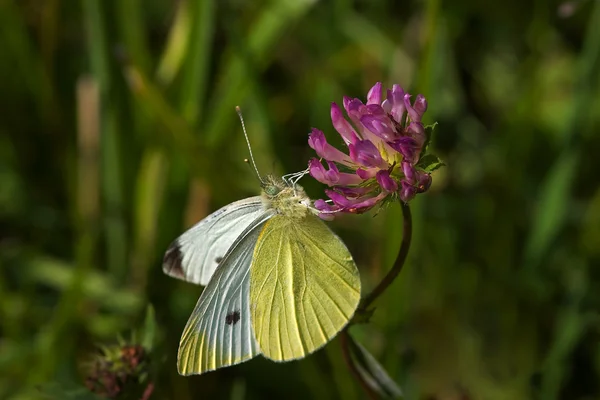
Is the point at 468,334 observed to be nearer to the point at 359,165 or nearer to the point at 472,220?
the point at 472,220

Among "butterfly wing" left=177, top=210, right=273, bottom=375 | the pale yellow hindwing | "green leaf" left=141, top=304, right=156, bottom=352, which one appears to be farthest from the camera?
"green leaf" left=141, top=304, right=156, bottom=352

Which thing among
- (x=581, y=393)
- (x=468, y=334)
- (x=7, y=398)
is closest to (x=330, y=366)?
(x=468, y=334)

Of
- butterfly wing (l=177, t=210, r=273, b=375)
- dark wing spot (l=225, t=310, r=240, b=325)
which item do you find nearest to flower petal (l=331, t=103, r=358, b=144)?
butterfly wing (l=177, t=210, r=273, b=375)

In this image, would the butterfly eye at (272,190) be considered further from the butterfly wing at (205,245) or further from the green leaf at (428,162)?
the green leaf at (428,162)

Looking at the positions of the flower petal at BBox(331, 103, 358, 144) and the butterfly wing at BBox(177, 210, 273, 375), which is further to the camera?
the butterfly wing at BBox(177, 210, 273, 375)

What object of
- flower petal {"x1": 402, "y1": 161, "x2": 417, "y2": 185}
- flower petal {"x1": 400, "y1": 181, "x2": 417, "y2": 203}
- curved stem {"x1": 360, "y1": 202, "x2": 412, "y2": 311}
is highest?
flower petal {"x1": 402, "y1": 161, "x2": 417, "y2": 185}

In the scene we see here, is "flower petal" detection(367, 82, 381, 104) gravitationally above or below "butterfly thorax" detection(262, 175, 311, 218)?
above

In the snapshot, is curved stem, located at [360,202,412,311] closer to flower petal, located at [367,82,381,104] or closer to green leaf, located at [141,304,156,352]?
flower petal, located at [367,82,381,104]
